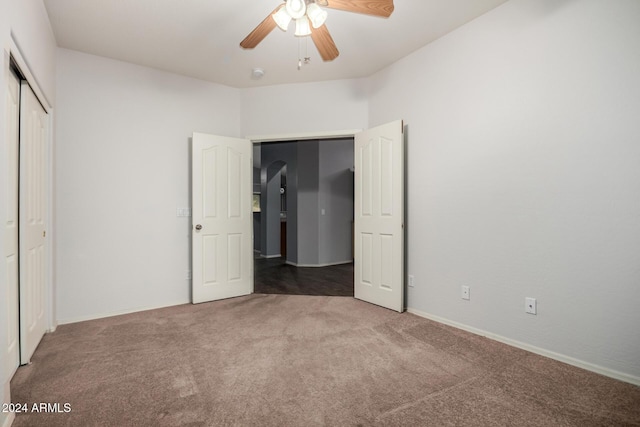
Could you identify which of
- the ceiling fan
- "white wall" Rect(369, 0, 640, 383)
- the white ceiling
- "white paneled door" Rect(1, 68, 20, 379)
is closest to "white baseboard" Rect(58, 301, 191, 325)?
"white paneled door" Rect(1, 68, 20, 379)

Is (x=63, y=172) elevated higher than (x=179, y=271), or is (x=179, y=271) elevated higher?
(x=63, y=172)

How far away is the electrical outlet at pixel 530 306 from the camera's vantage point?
234 centimetres

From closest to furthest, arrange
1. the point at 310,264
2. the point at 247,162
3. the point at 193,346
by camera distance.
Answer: the point at 193,346 → the point at 247,162 → the point at 310,264

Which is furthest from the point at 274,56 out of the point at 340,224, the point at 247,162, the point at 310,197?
the point at 340,224

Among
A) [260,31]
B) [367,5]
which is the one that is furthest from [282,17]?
[367,5]

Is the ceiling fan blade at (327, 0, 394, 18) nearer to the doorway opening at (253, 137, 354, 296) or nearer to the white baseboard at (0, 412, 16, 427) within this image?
the white baseboard at (0, 412, 16, 427)

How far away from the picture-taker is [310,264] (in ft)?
20.4

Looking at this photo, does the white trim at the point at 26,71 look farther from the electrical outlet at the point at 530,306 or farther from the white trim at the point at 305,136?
the electrical outlet at the point at 530,306

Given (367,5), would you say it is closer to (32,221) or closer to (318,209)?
(32,221)

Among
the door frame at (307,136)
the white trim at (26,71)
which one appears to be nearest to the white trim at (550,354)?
the door frame at (307,136)

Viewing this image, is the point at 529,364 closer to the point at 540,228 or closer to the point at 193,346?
the point at 540,228

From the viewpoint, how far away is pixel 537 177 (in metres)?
2.32

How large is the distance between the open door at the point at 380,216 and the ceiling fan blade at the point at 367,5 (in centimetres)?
137

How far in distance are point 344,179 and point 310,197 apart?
0.86 metres
